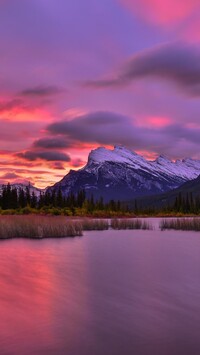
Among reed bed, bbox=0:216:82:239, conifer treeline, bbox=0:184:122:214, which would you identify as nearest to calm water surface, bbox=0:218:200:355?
A: reed bed, bbox=0:216:82:239

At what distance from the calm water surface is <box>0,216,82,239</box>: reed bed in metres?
7.90

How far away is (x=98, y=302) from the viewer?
21.0 m

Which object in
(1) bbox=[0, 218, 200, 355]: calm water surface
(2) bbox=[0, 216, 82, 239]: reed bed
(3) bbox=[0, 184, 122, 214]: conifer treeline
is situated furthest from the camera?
(3) bbox=[0, 184, 122, 214]: conifer treeline

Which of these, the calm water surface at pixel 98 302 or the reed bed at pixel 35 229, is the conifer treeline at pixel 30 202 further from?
the calm water surface at pixel 98 302

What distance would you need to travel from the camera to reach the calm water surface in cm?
1420

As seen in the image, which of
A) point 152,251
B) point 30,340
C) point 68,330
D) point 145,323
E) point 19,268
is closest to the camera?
point 30,340

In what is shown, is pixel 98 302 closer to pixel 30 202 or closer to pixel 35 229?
pixel 35 229

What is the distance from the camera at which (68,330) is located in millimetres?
15750

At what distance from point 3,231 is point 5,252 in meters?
10.7

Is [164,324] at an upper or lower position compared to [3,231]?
lower

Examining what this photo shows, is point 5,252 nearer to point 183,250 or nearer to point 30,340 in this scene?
point 183,250

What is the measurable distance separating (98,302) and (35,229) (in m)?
31.0

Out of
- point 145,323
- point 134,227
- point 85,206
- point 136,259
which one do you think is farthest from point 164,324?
point 85,206

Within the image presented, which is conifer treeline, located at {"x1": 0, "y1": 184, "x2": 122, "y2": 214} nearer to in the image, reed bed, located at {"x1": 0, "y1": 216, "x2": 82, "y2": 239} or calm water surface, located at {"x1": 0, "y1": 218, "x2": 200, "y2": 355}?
reed bed, located at {"x1": 0, "y1": 216, "x2": 82, "y2": 239}
